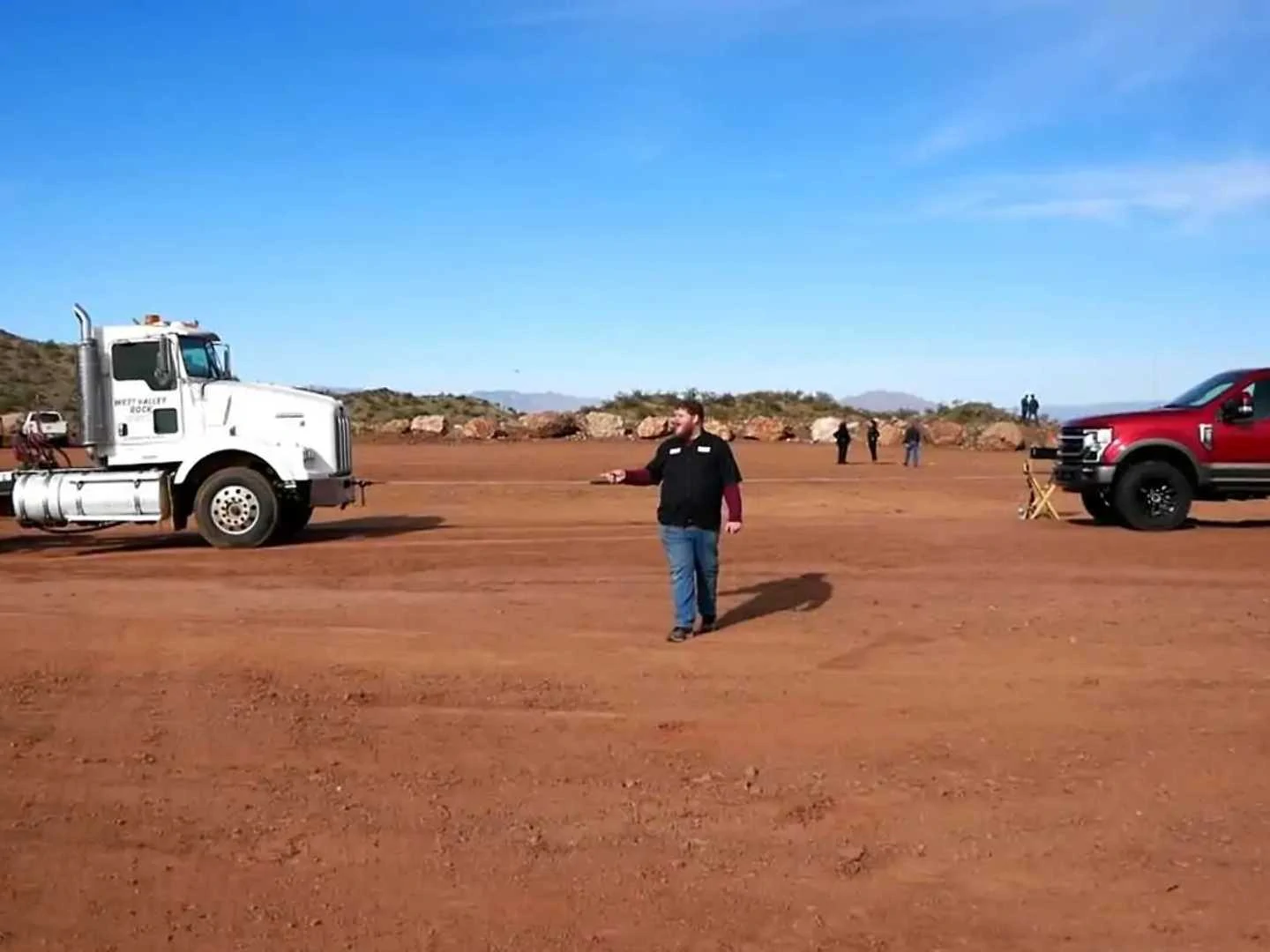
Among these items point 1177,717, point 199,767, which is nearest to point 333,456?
point 199,767

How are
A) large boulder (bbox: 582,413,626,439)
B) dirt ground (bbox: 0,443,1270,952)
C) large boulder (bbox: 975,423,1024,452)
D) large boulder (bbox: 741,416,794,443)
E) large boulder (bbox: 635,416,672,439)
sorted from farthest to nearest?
large boulder (bbox: 741,416,794,443)
large boulder (bbox: 582,413,626,439)
large boulder (bbox: 635,416,672,439)
large boulder (bbox: 975,423,1024,452)
dirt ground (bbox: 0,443,1270,952)

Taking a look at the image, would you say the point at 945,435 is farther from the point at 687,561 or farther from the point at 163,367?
the point at 687,561

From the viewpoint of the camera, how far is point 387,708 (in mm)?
8438

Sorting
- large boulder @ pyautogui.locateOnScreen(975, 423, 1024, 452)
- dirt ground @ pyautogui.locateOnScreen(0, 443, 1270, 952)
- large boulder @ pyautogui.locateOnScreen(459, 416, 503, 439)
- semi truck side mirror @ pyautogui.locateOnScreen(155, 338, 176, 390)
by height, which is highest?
semi truck side mirror @ pyautogui.locateOnScreen(155, 338, 176, 390)

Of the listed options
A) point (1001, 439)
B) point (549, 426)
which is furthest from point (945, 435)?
point (549, 426)

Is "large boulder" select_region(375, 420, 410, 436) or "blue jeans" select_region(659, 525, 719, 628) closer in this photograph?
"blue jeans" select_region(659, 525, 719, 628)

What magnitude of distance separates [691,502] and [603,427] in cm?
4405

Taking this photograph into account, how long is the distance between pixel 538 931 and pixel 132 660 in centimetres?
568

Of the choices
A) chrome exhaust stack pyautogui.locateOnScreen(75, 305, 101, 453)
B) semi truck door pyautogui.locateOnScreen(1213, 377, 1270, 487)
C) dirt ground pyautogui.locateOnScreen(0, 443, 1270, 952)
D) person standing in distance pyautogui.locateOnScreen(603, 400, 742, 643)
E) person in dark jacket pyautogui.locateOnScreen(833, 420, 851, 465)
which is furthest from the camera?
person in dark jacket pyautogui.locateOnScreen(833, 420, 851, 465)

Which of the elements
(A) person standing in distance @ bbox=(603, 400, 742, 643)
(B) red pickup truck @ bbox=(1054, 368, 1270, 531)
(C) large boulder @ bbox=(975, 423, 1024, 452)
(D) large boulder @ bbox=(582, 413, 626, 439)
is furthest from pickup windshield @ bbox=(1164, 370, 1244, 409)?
(D) large boulder @ bbox=(582, 413, 626, 439)

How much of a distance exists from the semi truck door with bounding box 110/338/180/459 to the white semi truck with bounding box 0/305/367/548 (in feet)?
0.04

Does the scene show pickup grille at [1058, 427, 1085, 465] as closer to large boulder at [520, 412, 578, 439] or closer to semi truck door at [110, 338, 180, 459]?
semi truck door at [110, 338, 180, 459]

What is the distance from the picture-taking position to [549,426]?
53.4m

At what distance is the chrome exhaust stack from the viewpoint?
57.3 ft
